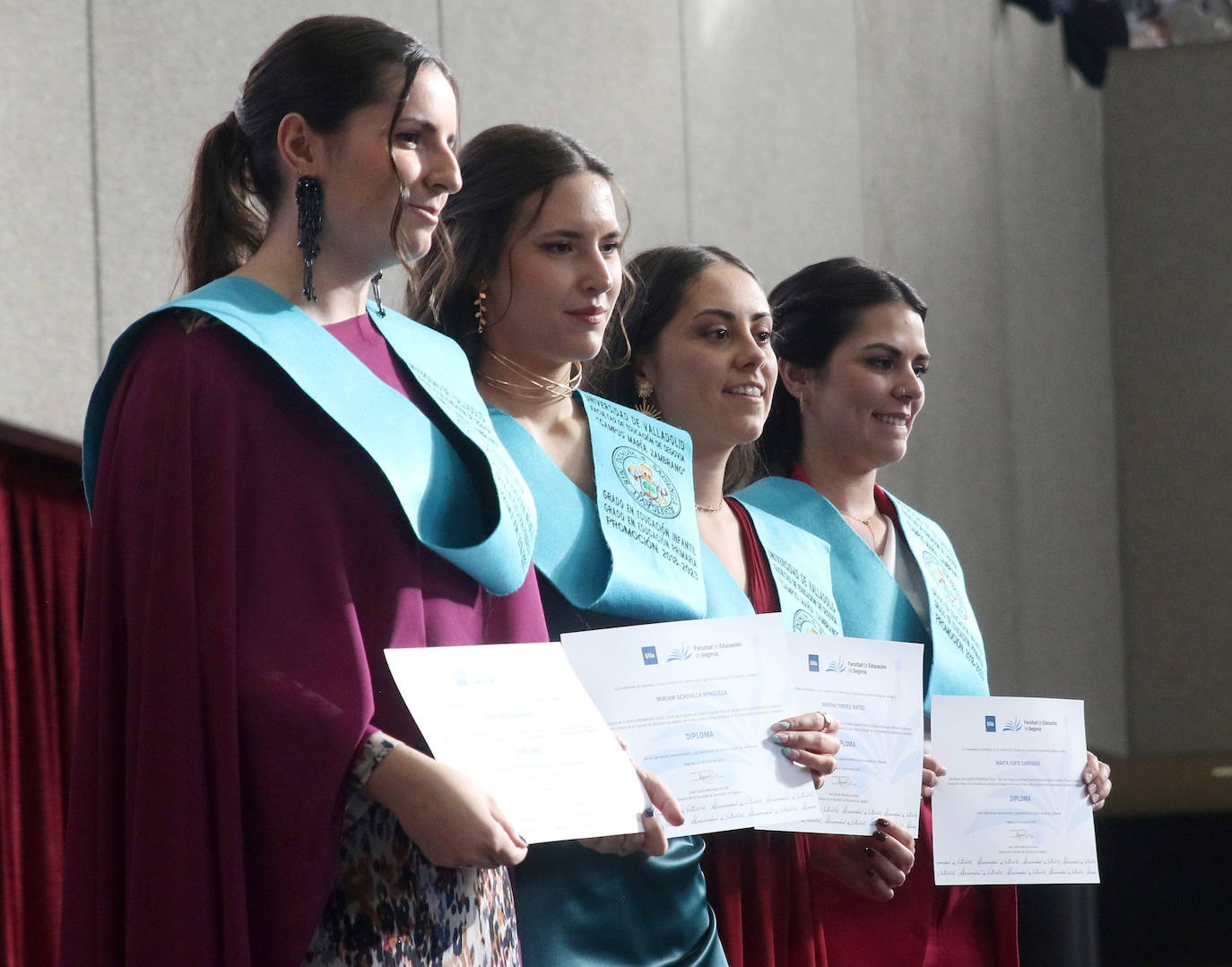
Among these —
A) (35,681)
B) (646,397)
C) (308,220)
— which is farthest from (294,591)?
(35,681)

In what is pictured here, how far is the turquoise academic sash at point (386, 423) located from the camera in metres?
1.41

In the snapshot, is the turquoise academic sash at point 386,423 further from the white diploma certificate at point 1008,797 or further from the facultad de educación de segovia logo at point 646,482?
the white diploma certificate at point 1008,797

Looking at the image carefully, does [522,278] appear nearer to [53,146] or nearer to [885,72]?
[53,146]

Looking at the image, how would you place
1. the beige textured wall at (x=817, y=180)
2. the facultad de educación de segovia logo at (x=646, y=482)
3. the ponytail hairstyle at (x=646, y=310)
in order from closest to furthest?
the facultad de educación de segovia logo at (x=646, y=482) → the ponytail hairstyle at (x=646, y=310) → the beige textured wall at (x=817, y=180)

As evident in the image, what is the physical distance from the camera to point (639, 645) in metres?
1.80

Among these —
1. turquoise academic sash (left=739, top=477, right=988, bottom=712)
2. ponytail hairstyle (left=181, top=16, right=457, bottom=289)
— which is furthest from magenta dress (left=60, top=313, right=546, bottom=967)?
turquoise academic sash (left=739, top=477, right=988, bottom=712)

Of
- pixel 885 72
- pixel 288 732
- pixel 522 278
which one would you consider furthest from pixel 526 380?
pixel 885 72

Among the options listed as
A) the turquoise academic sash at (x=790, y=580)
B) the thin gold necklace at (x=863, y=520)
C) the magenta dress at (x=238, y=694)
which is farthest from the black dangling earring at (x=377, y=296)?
the thin gold necklace at (x=863, y=520)

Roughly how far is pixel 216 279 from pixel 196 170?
6.1 inches

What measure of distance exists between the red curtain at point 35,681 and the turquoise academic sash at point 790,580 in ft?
4.87

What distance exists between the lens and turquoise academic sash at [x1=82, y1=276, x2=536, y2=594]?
1409mm

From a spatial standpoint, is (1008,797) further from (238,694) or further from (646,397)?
(238,694)

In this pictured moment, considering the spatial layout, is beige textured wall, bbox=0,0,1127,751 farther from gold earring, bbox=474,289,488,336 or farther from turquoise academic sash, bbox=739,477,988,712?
turquoise academic sash, bbox=739,477,988,712

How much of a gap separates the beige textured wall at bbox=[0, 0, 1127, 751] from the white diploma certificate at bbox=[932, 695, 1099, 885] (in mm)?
1829
